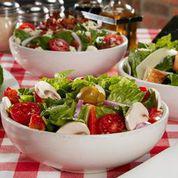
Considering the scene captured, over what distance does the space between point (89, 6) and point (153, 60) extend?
70 centimetres

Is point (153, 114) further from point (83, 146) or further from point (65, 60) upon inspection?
point (65, 60)

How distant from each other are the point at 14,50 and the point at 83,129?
0.78 metres

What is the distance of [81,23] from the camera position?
1846 millimetres

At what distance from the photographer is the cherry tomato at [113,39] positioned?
1.71m

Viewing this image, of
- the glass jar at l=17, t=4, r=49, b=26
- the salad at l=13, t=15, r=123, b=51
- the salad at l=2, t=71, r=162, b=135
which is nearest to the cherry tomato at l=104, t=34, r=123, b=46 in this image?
the salad at l=13, t=15, r=123, b=51

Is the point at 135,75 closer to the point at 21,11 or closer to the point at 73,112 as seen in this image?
the point at 73,112

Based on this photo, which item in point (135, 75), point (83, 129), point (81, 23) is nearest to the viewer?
point (83, 129)

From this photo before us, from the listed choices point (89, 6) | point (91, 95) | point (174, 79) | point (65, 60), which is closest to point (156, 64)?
point (174, 79)

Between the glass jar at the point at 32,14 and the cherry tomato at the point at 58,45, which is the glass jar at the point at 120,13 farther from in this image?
the cherry tomato at the point at 58,45

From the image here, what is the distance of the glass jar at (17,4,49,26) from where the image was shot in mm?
2043

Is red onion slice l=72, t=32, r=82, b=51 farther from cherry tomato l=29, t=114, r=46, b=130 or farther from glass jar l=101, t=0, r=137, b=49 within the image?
cherry tomato l=29, t=114, r=46, b=130

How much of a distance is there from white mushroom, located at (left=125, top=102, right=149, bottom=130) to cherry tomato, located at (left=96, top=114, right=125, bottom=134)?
0.5 inches

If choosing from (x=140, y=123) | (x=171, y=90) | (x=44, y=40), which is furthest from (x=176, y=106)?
(x=44, y=40)

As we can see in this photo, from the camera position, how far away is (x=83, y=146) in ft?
3.20
